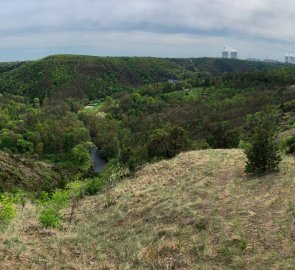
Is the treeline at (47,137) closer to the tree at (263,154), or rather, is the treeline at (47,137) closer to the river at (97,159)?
the river at (97,159)

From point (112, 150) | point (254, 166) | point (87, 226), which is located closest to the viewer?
point (87, 226)

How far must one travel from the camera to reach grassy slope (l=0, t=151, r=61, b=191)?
6781cm

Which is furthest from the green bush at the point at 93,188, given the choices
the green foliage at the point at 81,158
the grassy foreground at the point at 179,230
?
the green foliage at the point at 81,158

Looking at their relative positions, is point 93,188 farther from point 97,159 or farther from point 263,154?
point 97,159

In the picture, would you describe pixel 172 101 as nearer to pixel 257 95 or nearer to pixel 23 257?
pixel 257 95

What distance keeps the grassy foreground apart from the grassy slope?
141ft

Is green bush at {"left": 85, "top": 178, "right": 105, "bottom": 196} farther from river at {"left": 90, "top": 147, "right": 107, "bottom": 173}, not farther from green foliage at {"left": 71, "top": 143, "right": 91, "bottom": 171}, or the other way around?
river at {"left": 90, "top": 147, "right": 107, "bottom": 173}

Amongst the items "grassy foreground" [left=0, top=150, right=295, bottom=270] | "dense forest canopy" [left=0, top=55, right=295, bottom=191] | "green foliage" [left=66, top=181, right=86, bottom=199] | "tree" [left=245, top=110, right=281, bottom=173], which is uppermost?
"tree" [left=245, top=110, right=281, bottom=173]

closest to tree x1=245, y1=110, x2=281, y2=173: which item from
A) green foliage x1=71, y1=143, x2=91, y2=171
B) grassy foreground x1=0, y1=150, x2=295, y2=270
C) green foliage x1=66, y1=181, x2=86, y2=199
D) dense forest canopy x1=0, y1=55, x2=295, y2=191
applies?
grassy foreground x1=0, y1=150, x2=295, y2=270

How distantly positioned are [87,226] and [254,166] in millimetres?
9767

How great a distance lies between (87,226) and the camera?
2036cm

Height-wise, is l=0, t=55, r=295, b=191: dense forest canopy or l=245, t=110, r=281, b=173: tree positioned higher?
l=245, t=110, r=281, b=173: tree

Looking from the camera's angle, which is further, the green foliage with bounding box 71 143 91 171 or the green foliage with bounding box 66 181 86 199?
the green foliage with bounding box 71 143 91 171

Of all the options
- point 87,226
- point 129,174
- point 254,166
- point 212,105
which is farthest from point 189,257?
point 212,105
